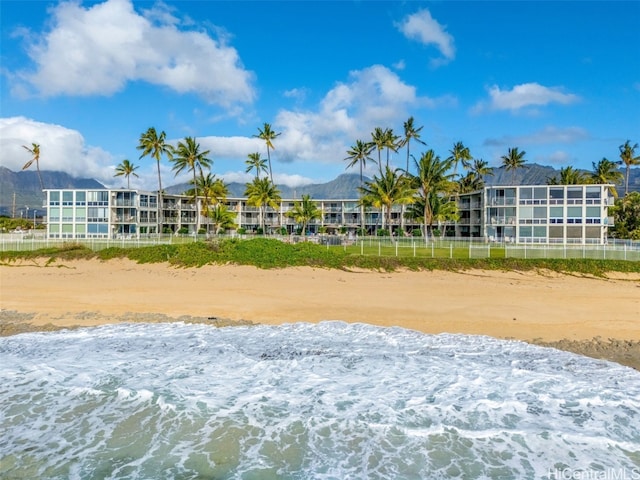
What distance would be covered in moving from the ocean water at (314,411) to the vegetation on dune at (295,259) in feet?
45.9

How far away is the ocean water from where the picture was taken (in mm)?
6027

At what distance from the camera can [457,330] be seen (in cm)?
1330

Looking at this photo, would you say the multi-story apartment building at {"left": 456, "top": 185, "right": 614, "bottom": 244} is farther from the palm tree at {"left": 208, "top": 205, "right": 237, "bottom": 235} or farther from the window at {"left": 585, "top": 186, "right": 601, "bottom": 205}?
the palm tree at {"left": 208, "top": 205, "right": 237, "bottom": 235}

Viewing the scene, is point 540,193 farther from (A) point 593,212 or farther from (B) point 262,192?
(B) point 262,192

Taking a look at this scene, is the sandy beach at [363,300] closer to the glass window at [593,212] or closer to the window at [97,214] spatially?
the glass window at [593,212]

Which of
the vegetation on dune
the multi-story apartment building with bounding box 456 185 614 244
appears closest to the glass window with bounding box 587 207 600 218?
the multi-story apartment building with bounding box 456 185 614 244

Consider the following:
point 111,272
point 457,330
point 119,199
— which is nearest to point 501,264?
point 457,330

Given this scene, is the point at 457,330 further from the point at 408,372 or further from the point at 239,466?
the point at 239,466

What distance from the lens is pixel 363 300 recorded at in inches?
680

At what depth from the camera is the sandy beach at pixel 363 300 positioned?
1334cm

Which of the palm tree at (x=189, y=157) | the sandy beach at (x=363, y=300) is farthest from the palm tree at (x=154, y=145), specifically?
the sandy beach at (x=363, y=300)

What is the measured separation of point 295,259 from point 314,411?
18797mm

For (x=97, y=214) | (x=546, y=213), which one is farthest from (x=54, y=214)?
(x=546, y=213)

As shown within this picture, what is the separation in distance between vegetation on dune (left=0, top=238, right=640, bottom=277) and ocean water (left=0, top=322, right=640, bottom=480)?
14.0m
